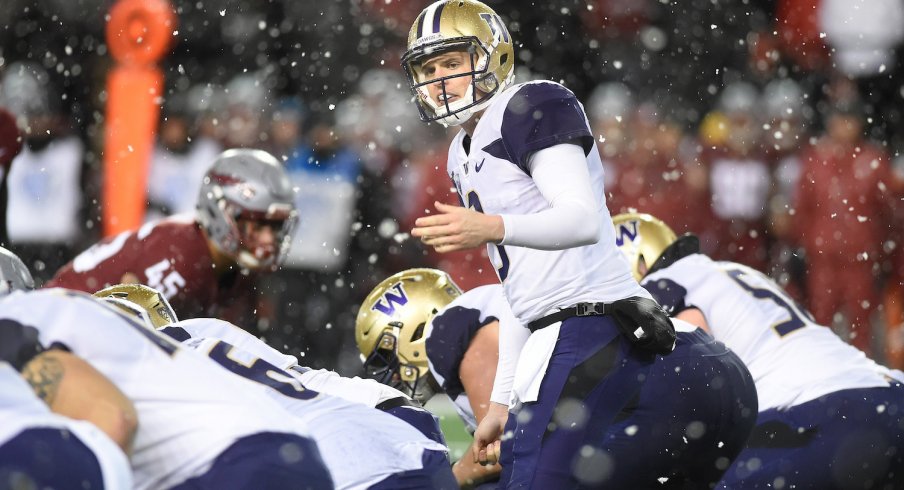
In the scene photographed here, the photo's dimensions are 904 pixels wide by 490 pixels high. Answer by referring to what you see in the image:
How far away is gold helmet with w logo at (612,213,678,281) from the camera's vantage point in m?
4.87

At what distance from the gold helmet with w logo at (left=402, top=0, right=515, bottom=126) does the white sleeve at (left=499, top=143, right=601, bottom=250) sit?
422 millimetres

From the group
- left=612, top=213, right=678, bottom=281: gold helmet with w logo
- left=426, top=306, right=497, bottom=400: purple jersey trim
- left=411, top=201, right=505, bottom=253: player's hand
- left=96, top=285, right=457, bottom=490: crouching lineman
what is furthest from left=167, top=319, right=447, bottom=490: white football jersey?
left=612, top=213, right=678, bottom=281: gold helmet with w logo

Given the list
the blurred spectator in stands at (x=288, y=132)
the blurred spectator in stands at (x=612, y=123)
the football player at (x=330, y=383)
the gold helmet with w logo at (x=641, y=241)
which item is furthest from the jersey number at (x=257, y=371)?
the blurred spectator in stands at (x=288, y=132)

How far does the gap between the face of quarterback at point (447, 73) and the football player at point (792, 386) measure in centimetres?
133

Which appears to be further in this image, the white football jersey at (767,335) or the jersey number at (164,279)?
the jersey number at (164,279)

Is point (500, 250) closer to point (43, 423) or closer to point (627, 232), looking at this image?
point (43, 423)

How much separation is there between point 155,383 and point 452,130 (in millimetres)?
6928

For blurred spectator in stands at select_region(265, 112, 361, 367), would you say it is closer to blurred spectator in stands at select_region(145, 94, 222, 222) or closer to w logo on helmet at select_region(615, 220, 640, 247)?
blurred spectator in stands at select_region(145, 94, 222, 222)

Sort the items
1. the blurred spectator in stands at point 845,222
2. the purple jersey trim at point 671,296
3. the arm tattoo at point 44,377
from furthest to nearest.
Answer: the blurred spectator in stands at point 845,222 → the purple jersey trim at point 671,296 → the arm tattoo at point 44,377

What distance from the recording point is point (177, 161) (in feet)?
32.0

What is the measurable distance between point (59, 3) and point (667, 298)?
7.67 m

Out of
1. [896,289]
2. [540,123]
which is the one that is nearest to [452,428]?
[896,289]

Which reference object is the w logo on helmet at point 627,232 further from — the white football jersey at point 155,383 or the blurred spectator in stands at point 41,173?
the blurred spectator in stands at point 41,173

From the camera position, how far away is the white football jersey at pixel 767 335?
4.04 meters
